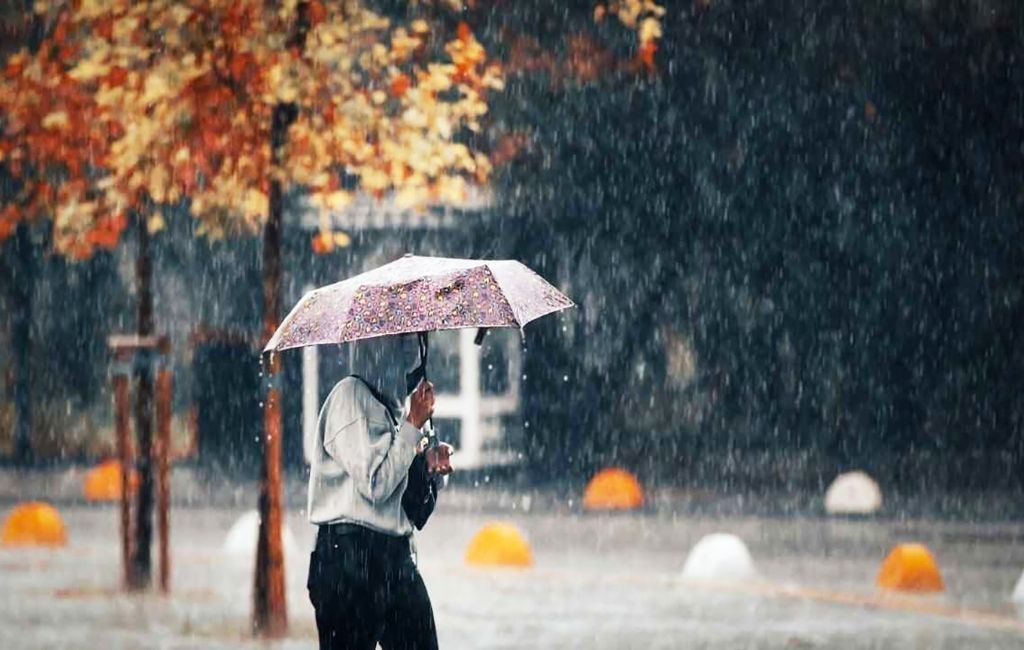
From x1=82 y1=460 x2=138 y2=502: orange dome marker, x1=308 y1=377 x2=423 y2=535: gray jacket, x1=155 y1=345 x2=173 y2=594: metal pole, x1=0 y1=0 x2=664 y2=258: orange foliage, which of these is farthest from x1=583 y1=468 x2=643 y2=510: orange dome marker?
x1=308 y1=377 x2=423 y2=535: gray jacket

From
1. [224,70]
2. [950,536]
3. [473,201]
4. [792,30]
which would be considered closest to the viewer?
[224,70]

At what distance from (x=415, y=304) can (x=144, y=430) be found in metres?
7.80

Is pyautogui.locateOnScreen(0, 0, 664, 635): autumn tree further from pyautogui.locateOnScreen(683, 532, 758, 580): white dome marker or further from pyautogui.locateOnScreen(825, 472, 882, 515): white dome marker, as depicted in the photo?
pyautogui.locateOnScreen(825, 472, 882, 515): white dome marker

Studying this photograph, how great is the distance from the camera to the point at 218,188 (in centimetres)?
1402

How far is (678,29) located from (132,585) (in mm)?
11980

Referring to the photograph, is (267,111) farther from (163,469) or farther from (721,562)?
(721,562)

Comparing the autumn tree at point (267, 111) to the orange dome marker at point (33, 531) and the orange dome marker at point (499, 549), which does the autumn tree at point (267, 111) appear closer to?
the orange dome marker at point (499, 549)

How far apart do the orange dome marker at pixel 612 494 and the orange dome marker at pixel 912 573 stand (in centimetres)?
760

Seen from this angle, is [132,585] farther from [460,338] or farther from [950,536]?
[460,338]

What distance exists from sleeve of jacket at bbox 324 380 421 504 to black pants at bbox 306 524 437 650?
0.18 m

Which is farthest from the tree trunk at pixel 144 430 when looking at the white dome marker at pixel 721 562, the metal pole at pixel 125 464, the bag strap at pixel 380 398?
the bag strap at pixel 380 398

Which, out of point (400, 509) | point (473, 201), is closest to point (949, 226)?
point (473, 201)

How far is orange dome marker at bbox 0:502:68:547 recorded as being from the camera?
19.5 m

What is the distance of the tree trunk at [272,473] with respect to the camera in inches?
533
